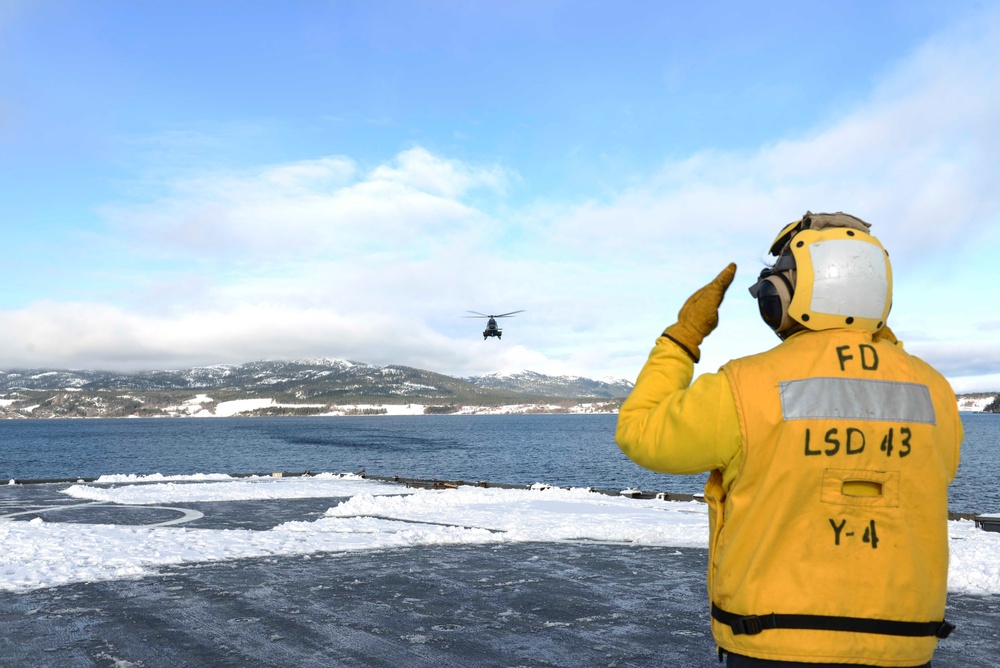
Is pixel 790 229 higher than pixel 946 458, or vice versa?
pixel 790 229

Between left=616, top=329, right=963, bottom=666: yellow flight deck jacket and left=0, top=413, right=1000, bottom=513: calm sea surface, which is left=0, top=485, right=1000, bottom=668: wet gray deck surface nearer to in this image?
left=616, top=329, right=963, bottom=666: yellow flight deck jacket

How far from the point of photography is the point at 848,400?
2814 millimetres

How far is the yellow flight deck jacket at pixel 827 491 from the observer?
2820mm

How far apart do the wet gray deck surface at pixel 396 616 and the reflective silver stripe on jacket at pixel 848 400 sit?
5.65 meters

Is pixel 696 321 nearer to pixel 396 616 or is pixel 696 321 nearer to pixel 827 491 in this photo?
pixel 827 491

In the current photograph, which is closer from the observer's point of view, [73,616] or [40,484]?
[73,616]

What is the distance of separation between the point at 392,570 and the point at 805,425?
11.2 metres

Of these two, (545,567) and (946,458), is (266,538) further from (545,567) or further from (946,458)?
(946,458)

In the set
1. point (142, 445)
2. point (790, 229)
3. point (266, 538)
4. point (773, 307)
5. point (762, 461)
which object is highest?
point (790, 229)

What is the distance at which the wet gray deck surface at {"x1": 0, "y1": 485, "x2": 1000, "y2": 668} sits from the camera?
7.94 m

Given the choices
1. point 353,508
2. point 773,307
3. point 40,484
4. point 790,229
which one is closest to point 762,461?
point 773,307

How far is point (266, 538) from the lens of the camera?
16.5 metres

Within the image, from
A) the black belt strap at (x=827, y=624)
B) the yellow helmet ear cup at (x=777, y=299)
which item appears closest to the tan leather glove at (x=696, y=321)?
the yellow helmet ear cup at (x=777, y=299)

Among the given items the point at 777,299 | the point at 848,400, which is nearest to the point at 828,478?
the point at 848,400
